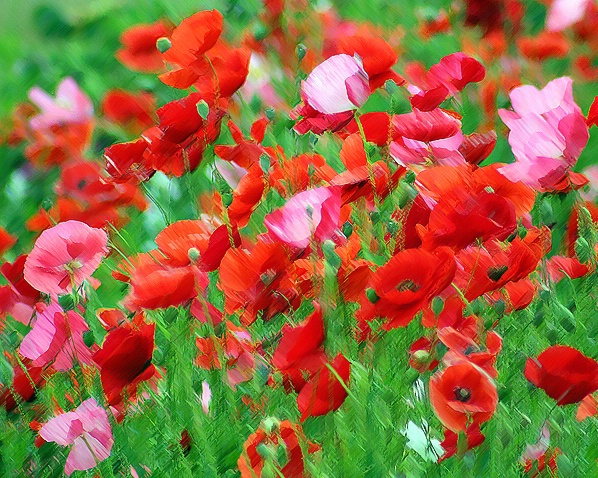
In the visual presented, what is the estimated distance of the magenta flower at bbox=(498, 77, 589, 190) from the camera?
0.77 meters

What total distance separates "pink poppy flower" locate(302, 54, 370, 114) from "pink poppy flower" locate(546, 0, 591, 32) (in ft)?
2.40

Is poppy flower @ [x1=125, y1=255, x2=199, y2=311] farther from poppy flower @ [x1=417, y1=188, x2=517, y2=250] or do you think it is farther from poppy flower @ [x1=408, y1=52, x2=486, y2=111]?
poppy flower @ [x1=408, y1=52, x2=486, y2=111]

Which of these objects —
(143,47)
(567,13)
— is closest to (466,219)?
(143,47)

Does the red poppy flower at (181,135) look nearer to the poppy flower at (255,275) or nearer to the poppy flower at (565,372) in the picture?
the poppy flower at (255,275)

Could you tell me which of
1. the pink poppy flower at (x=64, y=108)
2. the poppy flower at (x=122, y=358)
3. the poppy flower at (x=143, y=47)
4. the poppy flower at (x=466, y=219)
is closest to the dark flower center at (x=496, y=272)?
the poppy flower at (x=466, y=219)

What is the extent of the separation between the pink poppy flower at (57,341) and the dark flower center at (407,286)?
0.25 m

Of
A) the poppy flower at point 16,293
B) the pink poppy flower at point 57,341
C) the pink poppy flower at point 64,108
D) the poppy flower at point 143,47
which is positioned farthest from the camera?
the pink poppy flower at point 64,108

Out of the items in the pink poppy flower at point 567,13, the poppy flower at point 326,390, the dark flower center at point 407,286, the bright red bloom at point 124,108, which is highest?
the dark flower center at point 407,286

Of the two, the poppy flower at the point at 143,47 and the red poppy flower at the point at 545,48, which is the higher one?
the poppy flower at the point at 143,47

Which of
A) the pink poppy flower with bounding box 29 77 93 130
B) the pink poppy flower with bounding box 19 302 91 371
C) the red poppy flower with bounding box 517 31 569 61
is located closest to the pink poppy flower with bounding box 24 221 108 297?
the pink poppy flower with bounding box 19 302 91 371

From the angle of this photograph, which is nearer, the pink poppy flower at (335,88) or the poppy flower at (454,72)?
the pink poppy flower at (335,88)

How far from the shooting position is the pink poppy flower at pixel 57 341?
A: 0.75 m

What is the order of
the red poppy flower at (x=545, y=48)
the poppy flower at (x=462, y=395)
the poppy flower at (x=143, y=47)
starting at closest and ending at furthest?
1. the poppy flower at (x=462, y=395)
2. the poppy flower at (x=143, y=47)
3. the red poppy flower at (x=545, y=48)

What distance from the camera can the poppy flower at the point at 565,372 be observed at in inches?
26.1
